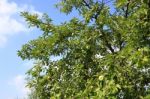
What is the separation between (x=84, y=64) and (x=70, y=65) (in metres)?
0.61

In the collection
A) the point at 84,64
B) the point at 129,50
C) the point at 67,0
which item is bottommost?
the point at 129,50

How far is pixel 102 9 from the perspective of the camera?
47.3 ft

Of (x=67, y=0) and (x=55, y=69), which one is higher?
(x=67, y=0)

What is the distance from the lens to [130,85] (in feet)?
39.9

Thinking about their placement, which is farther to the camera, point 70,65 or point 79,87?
point 70,65

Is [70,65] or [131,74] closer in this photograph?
[131,74]

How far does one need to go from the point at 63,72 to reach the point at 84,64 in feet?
2.68

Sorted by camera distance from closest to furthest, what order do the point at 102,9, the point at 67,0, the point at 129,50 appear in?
the point at 129,50, the point at 102,9, the point at 67,0

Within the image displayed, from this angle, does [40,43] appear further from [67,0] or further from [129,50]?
[129,50]

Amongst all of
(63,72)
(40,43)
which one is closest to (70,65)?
(63,72)

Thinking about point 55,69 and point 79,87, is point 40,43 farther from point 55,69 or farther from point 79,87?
point 79,87

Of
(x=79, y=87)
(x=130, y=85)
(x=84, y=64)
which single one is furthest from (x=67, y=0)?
(x=130, y=85)

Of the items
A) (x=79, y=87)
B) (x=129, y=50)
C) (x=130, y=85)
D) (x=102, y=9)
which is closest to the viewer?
Result: (x=129, y=50)

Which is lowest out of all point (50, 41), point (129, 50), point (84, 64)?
point (129, 50)
